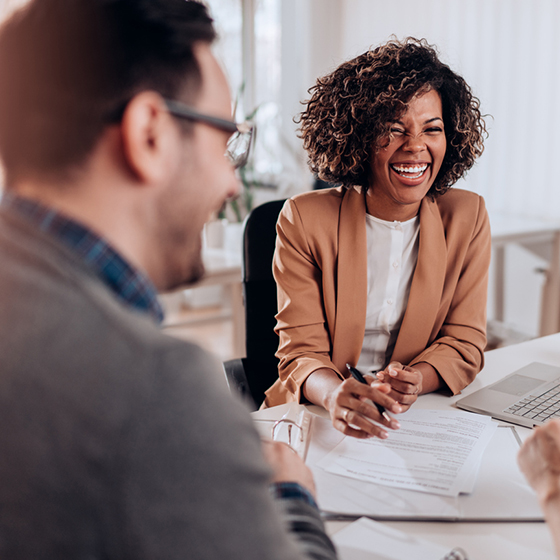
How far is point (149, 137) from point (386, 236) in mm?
995

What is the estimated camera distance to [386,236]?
140 centimetres

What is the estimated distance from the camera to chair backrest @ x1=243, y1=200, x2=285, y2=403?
1.50m

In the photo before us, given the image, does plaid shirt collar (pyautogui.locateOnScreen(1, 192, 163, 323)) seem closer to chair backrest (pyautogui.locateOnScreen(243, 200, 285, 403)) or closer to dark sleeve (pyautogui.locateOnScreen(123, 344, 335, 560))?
dark sleeve (pyautogui.locateOnScreen(123, 344, 335, 560))

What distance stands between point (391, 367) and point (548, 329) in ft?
7.31

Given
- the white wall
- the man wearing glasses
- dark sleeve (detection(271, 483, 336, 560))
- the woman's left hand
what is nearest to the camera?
the man wearing glasses

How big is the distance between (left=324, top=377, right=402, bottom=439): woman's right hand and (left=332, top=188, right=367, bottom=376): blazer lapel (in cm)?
30

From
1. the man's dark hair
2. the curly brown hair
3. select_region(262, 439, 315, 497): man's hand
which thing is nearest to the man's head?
the man's dark hair

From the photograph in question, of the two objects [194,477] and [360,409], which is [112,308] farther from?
[360,409]

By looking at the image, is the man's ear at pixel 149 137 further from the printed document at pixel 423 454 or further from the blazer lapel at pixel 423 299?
the blazer lapel at pixel 423 299

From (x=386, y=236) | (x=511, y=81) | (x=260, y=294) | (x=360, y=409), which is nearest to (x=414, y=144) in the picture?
(x=386, y=236)

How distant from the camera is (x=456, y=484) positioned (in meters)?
0.81

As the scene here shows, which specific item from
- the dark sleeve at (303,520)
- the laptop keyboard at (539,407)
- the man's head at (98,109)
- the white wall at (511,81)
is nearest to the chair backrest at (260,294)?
the laptop keyboard at (539,407)

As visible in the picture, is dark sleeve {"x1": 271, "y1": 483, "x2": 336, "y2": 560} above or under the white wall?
under

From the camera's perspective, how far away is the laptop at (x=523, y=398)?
1.02 meters
